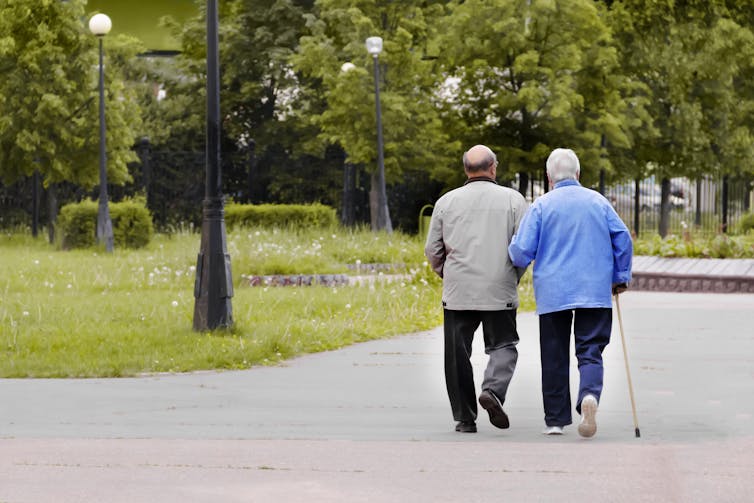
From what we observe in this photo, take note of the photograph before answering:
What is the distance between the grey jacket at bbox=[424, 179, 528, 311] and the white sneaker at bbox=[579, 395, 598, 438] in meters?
0.72

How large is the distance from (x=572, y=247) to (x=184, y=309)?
7669 millimetres

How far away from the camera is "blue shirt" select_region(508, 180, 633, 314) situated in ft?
24.8

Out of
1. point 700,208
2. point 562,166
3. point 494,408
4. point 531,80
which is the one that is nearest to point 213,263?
point 494,408

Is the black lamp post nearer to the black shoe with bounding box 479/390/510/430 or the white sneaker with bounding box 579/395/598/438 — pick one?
the black shoe with bounding box 479/390/510/430

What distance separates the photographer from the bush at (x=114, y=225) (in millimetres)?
27562

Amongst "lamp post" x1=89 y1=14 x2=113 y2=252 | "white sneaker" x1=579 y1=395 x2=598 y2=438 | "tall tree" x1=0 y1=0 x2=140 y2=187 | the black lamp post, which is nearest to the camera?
"white sneaker" x1=579 y1=395 x2=598 y2=438

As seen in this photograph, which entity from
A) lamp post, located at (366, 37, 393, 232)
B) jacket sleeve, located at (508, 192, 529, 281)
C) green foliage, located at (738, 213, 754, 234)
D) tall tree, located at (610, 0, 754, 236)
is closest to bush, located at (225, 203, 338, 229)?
lamp post, located at (366, 37, 393, 232)

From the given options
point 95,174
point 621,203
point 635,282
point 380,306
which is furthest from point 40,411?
point 621,203

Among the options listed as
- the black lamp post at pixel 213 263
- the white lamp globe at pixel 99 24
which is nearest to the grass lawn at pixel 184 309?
the black lamp post at pixel 213 263

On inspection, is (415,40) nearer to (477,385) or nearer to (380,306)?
(380,306)

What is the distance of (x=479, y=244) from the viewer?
307 inches

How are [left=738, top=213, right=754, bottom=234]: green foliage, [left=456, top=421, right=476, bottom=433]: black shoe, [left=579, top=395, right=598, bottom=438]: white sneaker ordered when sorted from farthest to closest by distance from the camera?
[left=738, top=213, right=754, bottom=234]: green foliage
[left=456, top=421, right=476, bottom=433]: black shoe
[left=579, top=395, right=598, bottom=438]: white sneaker

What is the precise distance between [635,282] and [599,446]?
44.0 ft

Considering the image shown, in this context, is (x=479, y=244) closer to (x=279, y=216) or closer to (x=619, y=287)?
(x=619, y=287)
